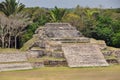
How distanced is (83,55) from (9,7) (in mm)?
12517

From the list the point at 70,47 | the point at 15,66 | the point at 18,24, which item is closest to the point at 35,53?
the point at 70,47

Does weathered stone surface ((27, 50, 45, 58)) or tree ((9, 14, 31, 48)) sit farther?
tree ((9, 14, 31, 48))

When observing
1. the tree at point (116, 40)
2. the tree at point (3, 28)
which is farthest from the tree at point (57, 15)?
Answer: the tree at point (3, 28)

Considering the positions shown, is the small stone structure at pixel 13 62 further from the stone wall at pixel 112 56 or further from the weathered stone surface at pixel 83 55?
the stone wall at pixel 112 56

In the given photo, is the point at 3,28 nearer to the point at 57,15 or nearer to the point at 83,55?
the point at 57,15

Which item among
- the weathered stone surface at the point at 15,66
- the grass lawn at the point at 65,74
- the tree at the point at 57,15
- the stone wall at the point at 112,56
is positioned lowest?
the grass lawn at the point at 65,74

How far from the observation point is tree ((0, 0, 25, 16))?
3653 centimetres

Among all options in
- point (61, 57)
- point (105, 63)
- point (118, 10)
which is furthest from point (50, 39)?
point (118, 10)

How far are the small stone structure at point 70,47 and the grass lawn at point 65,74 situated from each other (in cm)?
120

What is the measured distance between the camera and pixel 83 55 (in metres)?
26.7

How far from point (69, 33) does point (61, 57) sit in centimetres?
492

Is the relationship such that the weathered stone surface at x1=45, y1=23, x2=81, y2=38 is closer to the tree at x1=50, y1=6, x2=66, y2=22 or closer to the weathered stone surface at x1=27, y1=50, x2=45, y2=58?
the weathered stone surface at x1=27, y1=50, x2=45, y2=58

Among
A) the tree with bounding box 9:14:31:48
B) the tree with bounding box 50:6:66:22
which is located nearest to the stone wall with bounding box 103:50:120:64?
the tree with bounding box 9:14:31:48

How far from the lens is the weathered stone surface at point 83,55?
25828 mm
